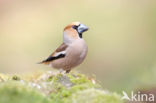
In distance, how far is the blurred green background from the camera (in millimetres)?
12750

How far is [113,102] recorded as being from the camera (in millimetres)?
4148

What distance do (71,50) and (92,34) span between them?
871 cm

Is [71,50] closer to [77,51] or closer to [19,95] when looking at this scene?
[77,51]

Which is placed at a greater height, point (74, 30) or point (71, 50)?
point (74, 30)

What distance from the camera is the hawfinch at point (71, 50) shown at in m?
6.61

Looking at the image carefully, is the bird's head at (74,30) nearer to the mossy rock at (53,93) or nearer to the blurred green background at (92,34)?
the mossy rock at (53,93)

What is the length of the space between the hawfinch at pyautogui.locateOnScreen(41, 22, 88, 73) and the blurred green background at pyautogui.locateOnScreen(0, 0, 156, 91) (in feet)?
13.2

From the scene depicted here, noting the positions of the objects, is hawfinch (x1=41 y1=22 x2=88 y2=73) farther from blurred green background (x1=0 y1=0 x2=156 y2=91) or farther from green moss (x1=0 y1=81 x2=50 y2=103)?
blurred green background (x1=0 y1=0 x2=156 y2=91)

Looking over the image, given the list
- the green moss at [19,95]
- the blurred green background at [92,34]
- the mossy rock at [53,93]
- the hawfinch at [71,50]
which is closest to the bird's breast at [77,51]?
the hawfinch at [71,50]

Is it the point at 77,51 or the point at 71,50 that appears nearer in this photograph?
the point at 77,51

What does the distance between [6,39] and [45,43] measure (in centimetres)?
187

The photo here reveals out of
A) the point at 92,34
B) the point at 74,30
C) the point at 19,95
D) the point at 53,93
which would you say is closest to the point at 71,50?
the point at 74,30

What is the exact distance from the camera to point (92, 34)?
15.4 metres

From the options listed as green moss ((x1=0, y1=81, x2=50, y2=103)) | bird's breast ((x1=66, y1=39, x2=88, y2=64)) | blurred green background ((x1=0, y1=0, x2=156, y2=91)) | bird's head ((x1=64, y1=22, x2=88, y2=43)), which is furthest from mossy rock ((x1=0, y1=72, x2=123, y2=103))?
blurred green background ((x1=0, y1=0, x2=156, y2=91))
